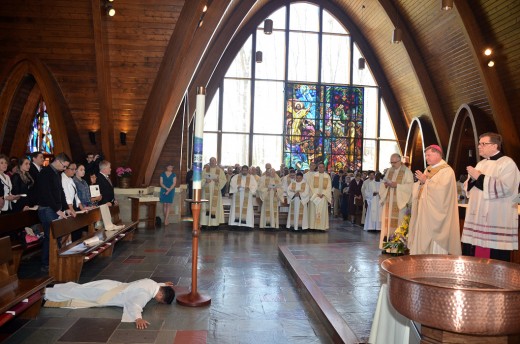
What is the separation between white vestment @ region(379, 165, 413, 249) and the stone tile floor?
496 millimetres

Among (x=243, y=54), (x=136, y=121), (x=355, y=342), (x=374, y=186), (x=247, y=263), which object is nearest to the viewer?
(x=355, y=342)

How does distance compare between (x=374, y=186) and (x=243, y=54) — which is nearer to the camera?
(x=374, y=186)

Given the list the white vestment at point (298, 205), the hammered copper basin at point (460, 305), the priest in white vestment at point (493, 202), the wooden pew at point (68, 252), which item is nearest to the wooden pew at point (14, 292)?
the wooden pew at point (68, 252)

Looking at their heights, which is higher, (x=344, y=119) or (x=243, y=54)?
(x=243, y=54)

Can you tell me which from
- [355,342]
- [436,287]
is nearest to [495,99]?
[355,342]

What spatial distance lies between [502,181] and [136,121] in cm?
833

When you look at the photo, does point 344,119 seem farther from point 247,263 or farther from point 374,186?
point 247,263

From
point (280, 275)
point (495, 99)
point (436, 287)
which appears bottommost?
point (280, 275)

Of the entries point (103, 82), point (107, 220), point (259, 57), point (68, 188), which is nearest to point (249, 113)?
point (259, 57)

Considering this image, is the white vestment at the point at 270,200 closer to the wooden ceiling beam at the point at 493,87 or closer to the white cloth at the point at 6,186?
the wooden ceiling beam at the point at 493,87

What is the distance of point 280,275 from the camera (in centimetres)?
629

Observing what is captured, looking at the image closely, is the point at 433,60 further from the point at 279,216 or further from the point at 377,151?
the point at 279,216

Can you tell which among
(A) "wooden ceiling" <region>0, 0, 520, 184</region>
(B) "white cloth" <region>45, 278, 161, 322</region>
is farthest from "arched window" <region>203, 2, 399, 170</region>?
(B) "white cloth" <region>45, 278, 161, 322</region>

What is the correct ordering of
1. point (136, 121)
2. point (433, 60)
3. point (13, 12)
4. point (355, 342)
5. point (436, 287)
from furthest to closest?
point (433, 60) < point (136, 121) < point (13, 12) < point (355, 342) < point (436, 287)
